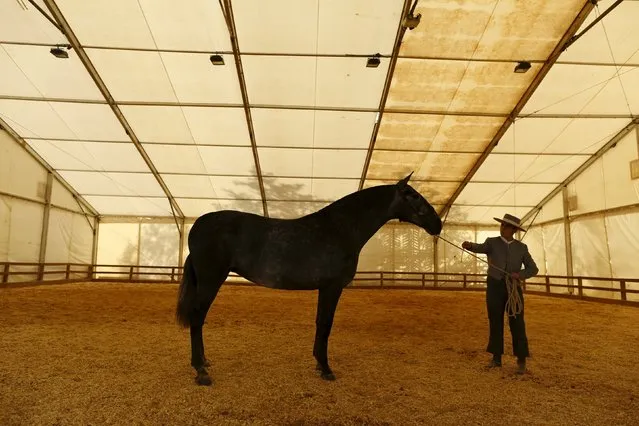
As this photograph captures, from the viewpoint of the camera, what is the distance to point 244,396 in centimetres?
306

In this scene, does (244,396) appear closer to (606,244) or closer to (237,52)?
(237,52)

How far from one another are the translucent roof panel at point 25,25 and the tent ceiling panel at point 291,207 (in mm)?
9642


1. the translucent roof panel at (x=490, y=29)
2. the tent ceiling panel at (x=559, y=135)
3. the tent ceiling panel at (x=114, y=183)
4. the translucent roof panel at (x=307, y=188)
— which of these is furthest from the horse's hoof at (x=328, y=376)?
the tent ceiling panel at (x=114, y=183)

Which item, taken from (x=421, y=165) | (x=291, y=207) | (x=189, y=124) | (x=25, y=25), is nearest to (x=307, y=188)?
(x=291, y=207)

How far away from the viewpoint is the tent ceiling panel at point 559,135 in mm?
12234

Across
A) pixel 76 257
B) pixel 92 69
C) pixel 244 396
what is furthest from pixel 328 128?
pixel 76 257

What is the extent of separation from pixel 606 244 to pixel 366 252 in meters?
9.48

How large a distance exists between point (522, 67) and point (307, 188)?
8905 mm

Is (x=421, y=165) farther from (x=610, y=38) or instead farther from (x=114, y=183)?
(x=114, y=183)

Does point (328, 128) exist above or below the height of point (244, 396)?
above

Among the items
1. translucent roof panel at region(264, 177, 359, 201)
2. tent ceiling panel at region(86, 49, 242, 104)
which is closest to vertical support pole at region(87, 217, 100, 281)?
translucent roof panel at region(264, 177, 359, 201)

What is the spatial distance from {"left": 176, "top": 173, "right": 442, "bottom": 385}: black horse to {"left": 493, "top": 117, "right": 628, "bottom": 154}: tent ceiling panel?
10.5 meters

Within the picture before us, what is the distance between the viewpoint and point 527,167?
47.6 ft

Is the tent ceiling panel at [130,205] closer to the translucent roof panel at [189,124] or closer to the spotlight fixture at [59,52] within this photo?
the translucent roof panel at [189,124]
